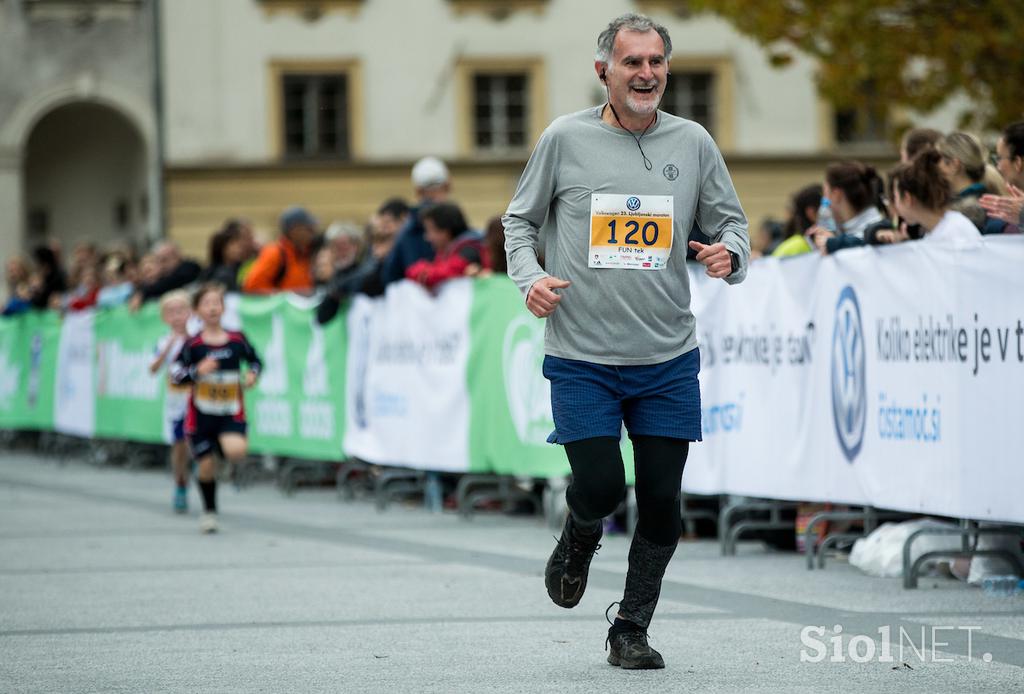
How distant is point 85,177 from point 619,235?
38.8 meters

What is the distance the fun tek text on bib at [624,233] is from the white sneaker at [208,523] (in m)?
6.54

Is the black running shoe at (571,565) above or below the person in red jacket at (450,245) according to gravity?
below

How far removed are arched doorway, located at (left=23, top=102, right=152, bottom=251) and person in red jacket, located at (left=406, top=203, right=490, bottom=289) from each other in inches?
1163

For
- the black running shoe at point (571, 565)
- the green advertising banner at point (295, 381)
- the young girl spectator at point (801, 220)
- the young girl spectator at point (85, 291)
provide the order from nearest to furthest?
the black running shoe at point (571, 565) < the young girl spectator at point (801, 220) < the green advertising banner at point (295, 381) < the young girl spectator at point (85, 291)

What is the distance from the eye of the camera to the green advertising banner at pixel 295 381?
16.7 meters

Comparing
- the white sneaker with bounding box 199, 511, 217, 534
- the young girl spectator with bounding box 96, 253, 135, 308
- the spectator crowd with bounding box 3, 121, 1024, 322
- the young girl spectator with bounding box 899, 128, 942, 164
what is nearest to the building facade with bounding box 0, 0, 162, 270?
the spectator crowd with bounding box 3, 121, 1024, 322

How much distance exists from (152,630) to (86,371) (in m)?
14.7

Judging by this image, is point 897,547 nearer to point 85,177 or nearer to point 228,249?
point 228,249

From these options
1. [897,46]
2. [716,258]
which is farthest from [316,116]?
[716,258]

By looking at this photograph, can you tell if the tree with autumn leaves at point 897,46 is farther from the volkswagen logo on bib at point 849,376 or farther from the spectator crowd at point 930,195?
the volkswagen logo on bib at point 849,376

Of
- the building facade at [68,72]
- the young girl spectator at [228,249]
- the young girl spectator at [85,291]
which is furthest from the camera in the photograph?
the building facade at [68,72]

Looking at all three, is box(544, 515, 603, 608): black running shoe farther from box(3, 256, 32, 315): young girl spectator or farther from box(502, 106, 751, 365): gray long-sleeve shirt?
box(3, 256, 32, 315): young girl spectator

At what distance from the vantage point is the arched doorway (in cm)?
4366

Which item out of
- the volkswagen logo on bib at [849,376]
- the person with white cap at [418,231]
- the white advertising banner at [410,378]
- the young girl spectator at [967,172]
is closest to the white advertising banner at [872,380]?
the volkswagen logo on bib at [849,376]
